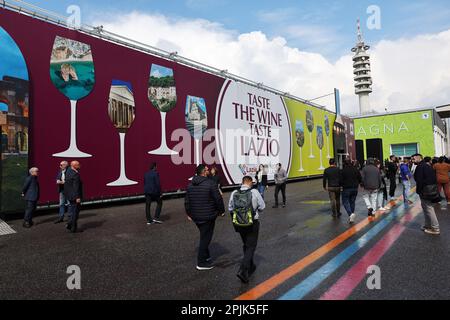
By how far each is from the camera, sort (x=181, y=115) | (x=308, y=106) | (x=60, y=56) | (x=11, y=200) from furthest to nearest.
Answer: (x=308, y=106), (x=181, y=115), (x=60, y=56), (x=11, y=200)

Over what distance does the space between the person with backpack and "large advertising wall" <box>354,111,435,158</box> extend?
55.6m

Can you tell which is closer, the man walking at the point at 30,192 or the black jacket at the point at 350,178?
the man walking at the point at 30,192

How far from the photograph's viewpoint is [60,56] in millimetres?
11719

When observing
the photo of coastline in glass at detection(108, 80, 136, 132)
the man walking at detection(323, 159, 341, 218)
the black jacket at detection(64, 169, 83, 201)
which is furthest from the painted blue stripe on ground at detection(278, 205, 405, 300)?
the photo of coastline in glass at detection(108, 80, 136, 132)

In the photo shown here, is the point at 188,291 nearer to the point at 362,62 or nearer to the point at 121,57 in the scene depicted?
the point at 121,57

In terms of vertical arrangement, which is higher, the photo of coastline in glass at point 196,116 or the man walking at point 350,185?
the photo of coastline in glass at point 196,116

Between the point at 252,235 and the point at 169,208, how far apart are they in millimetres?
8234

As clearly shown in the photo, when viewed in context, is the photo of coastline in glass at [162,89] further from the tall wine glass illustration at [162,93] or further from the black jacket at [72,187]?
the black jacket at [72,187]

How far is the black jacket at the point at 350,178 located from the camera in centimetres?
848

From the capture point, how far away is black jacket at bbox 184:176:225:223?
4887 mm

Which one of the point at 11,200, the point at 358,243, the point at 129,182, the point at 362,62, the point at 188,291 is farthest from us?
the point at 362,62

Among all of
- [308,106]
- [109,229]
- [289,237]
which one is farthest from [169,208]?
[308,106]

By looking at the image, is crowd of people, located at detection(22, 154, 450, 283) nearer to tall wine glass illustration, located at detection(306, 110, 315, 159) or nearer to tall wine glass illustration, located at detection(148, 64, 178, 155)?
tall wine glass illustration, located at detection(148, 64, 178, 155)

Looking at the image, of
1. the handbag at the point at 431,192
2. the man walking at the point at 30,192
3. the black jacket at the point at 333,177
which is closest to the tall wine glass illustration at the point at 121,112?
the man walking at the point at 30,192
